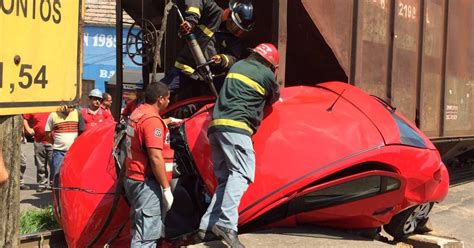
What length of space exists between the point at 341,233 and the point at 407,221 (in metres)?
0.82

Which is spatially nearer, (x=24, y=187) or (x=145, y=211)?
(x=145, y=211)

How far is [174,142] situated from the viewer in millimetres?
4379

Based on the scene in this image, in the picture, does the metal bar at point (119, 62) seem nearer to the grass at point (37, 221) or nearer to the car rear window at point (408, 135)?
the grass at point (37, 221)

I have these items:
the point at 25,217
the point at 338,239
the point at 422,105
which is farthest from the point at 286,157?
the point at 422,105

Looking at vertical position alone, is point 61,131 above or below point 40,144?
above

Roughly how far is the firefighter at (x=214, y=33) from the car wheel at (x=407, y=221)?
206 centimetres

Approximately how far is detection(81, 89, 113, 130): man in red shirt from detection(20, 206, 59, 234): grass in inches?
103

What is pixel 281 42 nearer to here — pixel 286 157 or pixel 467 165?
pixel 286 157

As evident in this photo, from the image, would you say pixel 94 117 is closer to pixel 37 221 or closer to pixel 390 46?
pixel 37 221

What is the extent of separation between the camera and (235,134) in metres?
3.77

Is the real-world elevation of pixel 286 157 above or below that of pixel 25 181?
above

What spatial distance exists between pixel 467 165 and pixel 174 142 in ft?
30.4

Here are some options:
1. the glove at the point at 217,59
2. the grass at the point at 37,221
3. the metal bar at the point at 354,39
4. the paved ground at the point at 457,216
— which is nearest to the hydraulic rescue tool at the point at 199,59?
the glove at the point at 217,59

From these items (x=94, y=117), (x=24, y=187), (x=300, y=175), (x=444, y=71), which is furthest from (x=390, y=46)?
(x=24, y=187)
